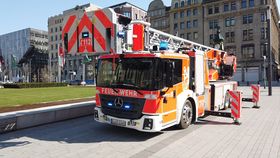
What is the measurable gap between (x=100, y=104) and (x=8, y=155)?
2.98 metres

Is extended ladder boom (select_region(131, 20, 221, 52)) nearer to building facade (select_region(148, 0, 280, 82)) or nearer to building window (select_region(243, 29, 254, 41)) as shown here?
building facade (select_region(148, 0, 280, 82))

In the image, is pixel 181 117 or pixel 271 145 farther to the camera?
pixel 181 117

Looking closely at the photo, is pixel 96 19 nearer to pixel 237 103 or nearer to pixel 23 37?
pixel 237 103

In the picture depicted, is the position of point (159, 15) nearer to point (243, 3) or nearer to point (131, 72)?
point (243, 3)

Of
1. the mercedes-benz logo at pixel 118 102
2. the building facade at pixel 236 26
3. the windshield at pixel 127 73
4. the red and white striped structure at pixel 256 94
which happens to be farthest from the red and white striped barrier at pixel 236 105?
the building facade at pixel 236 26

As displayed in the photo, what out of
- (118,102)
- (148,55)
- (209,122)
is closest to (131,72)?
(148,55)

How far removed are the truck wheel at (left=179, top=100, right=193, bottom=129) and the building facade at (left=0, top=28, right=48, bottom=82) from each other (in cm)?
10374

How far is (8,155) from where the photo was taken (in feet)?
20.2

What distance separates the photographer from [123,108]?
763 centimetres

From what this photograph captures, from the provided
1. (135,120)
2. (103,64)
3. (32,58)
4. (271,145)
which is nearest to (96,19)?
(103,64)

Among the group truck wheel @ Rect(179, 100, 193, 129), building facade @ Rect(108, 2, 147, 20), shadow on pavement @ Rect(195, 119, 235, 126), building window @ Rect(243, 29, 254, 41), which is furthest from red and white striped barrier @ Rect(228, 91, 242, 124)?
building window @ Rect(243, 29, 254, 41)

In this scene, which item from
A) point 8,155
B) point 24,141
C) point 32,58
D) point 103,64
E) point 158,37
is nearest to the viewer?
point 8,155

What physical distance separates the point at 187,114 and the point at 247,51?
5561 cm

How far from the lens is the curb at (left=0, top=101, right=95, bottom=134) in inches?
332
